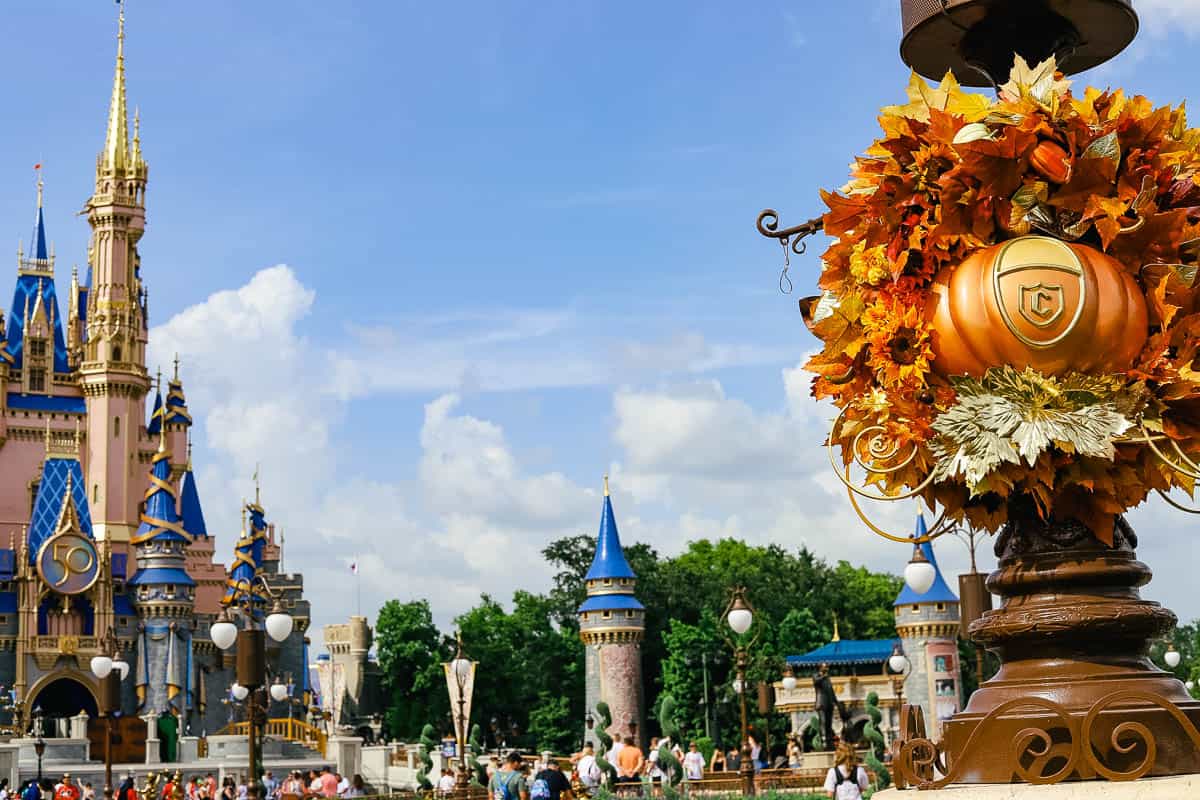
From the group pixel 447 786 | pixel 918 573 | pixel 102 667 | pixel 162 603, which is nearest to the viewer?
pixel 918 573

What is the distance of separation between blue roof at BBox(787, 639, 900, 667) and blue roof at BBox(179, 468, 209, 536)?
80.3 feet

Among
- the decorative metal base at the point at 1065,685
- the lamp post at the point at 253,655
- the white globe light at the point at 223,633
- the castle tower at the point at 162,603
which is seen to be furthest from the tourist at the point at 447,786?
the castle tower at the point at 162,603

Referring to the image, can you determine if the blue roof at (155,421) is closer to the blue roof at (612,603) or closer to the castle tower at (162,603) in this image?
the castle tower at (162,603)

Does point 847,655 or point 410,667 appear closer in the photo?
point 847,655

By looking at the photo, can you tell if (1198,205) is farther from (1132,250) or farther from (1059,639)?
(1059,639)

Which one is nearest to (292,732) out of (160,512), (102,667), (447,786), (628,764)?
(160,512)

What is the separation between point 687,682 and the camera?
179 feet

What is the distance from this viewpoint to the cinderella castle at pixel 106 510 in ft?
163

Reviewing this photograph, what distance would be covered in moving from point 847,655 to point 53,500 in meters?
29.8

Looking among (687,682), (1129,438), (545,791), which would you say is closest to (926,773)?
(1129,438)

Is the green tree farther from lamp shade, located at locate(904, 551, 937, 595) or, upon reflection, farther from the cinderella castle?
lamp shade, located at locate(904, 551, 937, 595)

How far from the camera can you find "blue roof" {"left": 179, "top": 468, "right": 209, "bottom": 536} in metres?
59.2

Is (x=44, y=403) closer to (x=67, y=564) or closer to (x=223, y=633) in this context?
(x=67, y=564)

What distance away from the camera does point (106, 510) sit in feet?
181
